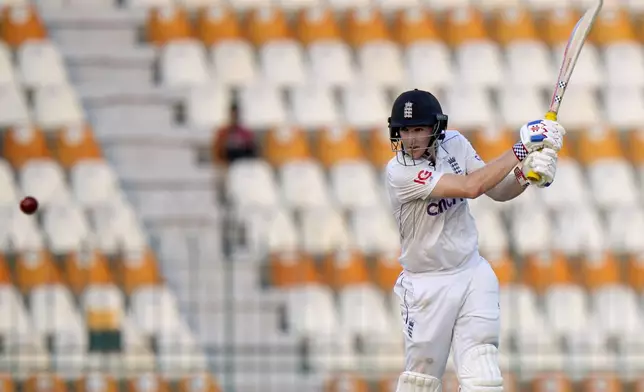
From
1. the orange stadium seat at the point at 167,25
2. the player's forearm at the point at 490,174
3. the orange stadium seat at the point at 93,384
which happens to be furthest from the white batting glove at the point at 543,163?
the orange stadium seat at the point at 167,25

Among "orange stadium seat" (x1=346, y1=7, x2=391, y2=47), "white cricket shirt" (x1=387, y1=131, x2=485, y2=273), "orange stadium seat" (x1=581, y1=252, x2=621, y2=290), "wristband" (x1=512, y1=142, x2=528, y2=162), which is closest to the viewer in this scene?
"wristband" (x1=512, y1=142, x2=528, y2=162)

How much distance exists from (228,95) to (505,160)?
641 cm

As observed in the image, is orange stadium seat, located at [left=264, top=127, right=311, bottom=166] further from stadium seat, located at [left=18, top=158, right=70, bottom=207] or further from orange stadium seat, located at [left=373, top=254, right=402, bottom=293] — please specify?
stadium seat, located at [left=18, top=158, right=70, bottom=207]

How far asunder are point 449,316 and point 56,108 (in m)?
6.04

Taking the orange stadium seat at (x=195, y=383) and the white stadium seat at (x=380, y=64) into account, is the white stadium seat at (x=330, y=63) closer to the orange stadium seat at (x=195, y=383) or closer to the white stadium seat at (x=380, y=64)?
the white stadium seat at (x=380, y=64)

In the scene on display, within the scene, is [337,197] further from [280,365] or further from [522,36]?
[522,36]

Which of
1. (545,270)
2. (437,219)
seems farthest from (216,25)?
(437,219)

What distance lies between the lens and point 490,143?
11.6 metres

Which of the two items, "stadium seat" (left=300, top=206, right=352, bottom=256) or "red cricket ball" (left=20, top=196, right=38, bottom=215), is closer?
"red cricket ball" (left=20, top=196, right=38, bottom=215)

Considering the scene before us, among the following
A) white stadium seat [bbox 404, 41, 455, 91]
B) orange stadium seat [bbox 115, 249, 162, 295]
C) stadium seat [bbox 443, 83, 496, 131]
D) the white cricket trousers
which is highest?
white stadium seat [bbox 404, 41, 455, 91]

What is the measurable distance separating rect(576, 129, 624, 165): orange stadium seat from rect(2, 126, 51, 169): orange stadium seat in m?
4.52

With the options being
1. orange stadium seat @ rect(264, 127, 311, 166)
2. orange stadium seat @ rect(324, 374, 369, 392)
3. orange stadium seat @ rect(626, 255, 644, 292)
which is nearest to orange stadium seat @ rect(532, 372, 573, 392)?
orange stadium seat @ rect(626, 255, 644, 292)

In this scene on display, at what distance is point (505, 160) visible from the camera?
580 centimetres

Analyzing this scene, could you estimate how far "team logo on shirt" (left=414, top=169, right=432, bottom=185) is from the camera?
6.11m
